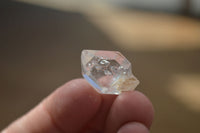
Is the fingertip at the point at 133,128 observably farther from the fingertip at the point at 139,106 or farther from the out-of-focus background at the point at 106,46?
the out-of-focus background at the point at 106,46

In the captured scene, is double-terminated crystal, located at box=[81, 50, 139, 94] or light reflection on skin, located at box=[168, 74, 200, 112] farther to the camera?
light reflection on skin, located at box=[168, 74, 200, 112]

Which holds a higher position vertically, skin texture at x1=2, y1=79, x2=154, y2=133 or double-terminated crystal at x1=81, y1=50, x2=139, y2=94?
double-terminated crystal at x1=81, y1=50, x2=139, y2=94

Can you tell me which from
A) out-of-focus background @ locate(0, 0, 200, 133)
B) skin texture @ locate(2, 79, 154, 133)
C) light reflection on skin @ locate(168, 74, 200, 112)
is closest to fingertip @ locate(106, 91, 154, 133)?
skin texture @ locate(2, 79, 154, 133)

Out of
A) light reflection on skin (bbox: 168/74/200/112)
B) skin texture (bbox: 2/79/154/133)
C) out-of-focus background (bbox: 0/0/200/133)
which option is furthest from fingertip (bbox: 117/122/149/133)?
light reflection on skin (bbox: 168/74/200/112)

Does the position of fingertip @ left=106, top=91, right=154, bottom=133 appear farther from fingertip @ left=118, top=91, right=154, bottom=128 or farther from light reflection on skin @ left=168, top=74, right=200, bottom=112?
light reflection on skin @ left=168, top=74, right=200, bottom=112

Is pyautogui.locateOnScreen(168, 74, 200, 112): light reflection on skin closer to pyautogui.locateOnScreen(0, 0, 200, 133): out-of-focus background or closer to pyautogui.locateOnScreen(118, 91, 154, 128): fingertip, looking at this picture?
pyautogui.locateOnScreen(0, 0, 200, 133): out-of-focus background

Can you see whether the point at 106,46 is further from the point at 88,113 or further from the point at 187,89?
the point at 88,113
